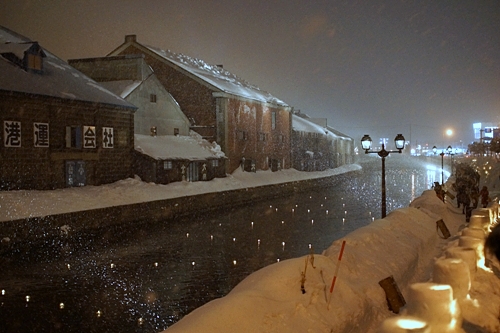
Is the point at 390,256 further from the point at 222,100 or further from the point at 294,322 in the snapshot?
the point at 222,100

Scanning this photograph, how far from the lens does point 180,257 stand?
51.3ft

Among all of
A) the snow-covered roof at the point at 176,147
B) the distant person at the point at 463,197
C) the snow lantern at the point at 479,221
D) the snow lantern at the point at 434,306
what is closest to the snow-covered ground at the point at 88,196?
the snow-covered roof at the point at 176,147

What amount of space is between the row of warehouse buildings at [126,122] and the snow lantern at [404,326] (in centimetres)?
2327

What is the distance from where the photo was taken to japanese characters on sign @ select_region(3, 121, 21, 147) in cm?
2403

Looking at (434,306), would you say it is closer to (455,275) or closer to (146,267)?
(455,275)

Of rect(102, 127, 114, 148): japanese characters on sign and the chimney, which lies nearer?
rect(102, 127, 114, 148): japanese characters on sign

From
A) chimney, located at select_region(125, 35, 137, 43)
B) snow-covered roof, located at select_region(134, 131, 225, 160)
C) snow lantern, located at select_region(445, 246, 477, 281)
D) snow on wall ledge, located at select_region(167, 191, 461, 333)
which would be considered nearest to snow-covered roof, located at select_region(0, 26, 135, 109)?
snow-covered roof, located at select_region(134, 131, 225, 160)

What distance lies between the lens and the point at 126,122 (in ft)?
105

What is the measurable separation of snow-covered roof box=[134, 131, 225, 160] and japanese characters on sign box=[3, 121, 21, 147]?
A: 8.97 m

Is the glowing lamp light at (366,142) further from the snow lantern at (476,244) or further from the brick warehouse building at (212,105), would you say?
the brick warehouse building at (212,105)

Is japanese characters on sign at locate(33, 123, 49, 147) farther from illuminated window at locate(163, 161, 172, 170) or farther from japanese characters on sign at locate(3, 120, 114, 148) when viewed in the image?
illuminated window at locate(163, 161, 172, 170)

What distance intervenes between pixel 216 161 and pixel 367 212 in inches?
627

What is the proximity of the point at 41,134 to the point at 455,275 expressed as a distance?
2406cm

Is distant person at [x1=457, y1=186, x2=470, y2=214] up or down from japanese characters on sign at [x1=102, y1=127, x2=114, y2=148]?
down
